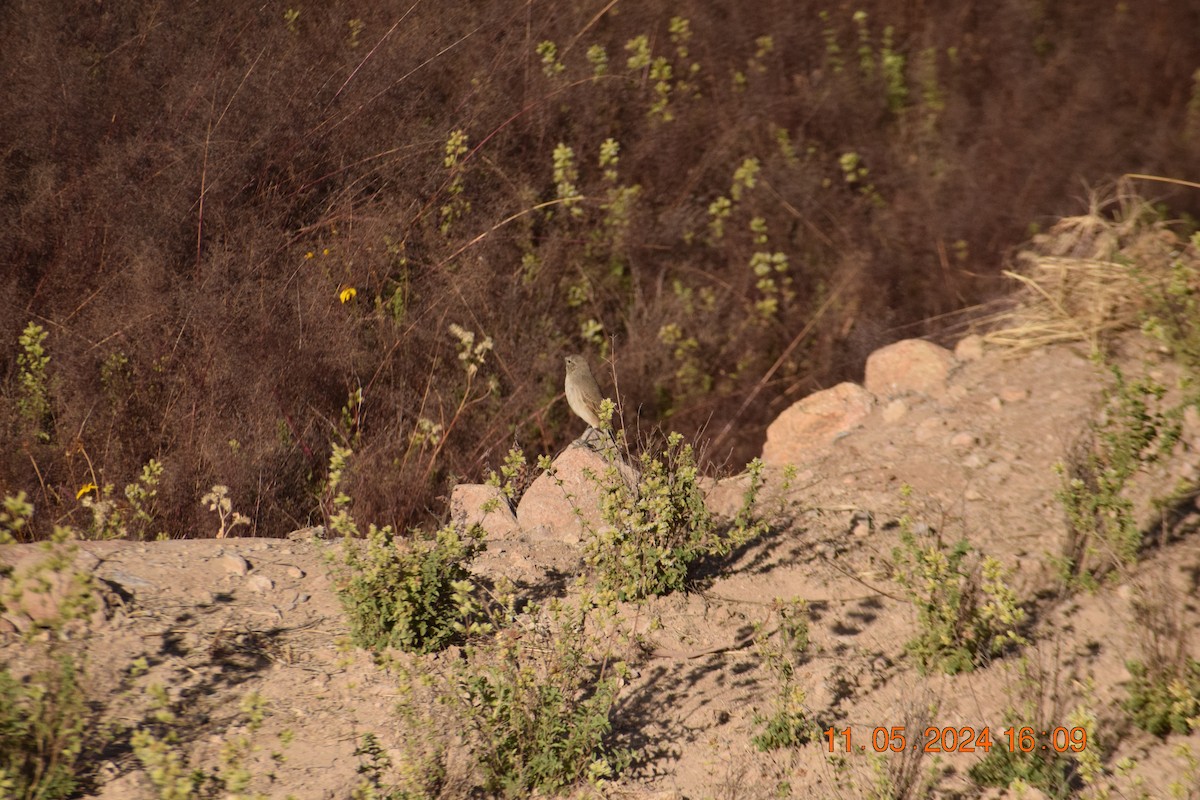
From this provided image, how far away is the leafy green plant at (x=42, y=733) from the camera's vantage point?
8.29ft

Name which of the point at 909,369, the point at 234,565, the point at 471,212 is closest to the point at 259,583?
the point at 234,565

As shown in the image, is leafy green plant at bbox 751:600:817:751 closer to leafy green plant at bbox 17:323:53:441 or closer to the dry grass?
the dry grass

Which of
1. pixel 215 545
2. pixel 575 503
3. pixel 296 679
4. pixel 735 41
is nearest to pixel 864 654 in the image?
pixel 575 503

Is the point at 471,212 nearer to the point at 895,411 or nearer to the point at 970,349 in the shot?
the point at 895,411

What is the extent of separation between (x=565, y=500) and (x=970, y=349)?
2.40m

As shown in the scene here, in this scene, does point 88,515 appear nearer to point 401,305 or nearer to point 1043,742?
point 401,305

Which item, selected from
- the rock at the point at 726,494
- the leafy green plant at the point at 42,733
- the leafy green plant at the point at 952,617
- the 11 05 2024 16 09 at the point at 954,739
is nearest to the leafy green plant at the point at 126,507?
the leafy green plant at the point at 42,733

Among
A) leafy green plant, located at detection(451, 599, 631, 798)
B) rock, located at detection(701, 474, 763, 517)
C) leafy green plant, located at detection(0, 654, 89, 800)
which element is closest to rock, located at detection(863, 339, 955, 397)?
rock, located at detection(701, 474, 763, 517)

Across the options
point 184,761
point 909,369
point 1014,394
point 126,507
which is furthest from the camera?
point 909,369

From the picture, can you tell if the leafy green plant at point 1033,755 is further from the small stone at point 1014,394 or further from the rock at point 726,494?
the small stone at point 1014,394

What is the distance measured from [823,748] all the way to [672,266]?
3.42 metres

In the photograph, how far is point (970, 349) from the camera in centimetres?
540

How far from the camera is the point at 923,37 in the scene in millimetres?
7414

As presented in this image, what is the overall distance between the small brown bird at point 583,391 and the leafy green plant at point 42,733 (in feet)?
7.35
